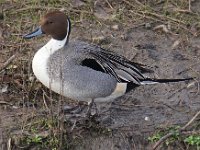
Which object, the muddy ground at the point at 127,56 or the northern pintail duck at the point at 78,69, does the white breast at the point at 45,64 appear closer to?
the northern pintail duck at the point at 78,69

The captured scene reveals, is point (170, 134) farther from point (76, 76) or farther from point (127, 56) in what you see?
point (127, 56)

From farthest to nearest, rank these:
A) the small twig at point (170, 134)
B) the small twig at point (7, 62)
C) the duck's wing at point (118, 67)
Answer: the small twig at point (7, 62)
the duck's wing at point (118, 67)
the small twig at point (170, 134)

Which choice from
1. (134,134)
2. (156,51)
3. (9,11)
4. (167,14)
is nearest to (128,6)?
(167,14)

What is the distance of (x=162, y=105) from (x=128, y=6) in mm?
1526

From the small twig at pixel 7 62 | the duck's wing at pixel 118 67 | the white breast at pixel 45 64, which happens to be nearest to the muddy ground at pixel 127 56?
the small twig at pixel 7 62

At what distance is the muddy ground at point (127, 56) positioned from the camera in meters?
4.27

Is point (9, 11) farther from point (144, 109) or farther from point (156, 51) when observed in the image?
point (144, 109)

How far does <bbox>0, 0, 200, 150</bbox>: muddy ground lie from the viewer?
4.27 m

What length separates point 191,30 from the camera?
5598 millimetres

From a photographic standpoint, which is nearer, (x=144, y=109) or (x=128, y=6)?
(x=144, y=109)

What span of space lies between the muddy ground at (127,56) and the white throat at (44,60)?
0.20 m

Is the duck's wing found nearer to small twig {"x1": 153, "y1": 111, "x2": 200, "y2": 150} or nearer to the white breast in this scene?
the white breast

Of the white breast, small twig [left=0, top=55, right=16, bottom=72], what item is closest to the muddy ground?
small twig [left=0, top=55, right=16, bottom=72]

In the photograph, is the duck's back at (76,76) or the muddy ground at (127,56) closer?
the duck's back at (76,76)
